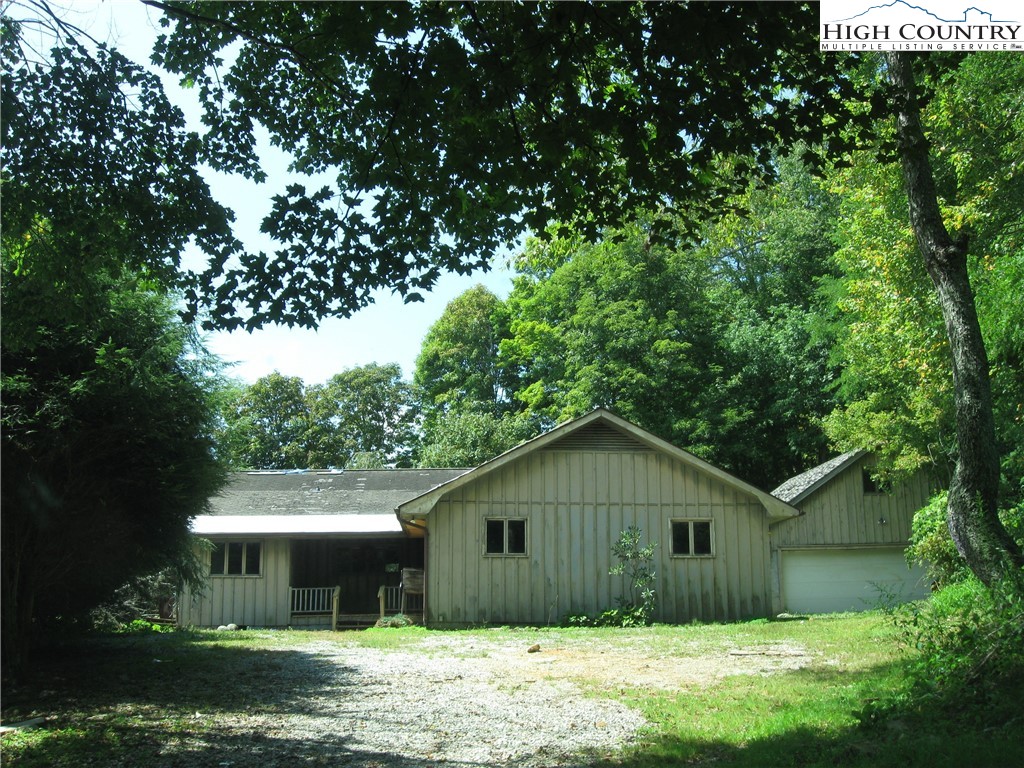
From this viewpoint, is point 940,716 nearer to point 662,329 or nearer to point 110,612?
point 110,612

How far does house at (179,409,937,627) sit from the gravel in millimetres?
8870

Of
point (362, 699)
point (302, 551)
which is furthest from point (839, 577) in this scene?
point (362, 699)

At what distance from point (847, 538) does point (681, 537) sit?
560 centimetres

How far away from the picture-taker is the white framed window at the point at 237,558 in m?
23.1

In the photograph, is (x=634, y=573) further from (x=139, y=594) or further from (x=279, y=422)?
(x=279, y=422)

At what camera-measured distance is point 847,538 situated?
24047mm

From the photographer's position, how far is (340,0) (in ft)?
20.7

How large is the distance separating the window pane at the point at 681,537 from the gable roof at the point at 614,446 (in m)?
1.50

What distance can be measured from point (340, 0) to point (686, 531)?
1761 centimetres

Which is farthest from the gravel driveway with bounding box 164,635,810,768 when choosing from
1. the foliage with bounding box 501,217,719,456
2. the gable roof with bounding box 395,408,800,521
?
the foliage with bounding box 501,217,719,456

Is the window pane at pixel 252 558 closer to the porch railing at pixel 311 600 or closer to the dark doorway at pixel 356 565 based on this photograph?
the porch railing at pixel 311 600

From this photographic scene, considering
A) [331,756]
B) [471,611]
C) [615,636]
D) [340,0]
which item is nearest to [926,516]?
[615,636]

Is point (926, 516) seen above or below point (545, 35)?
below

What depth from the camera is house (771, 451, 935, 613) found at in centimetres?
2366
